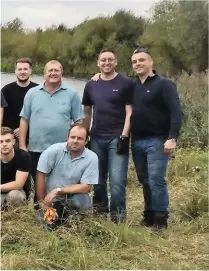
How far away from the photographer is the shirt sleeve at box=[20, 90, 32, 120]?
4.67 meters

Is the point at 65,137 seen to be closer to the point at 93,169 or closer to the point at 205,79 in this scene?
the point at 93,169

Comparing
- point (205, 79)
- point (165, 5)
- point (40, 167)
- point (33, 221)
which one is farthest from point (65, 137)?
point (165, 5)

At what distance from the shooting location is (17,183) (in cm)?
443

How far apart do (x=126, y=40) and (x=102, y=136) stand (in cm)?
2198

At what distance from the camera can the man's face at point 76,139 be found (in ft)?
14.0

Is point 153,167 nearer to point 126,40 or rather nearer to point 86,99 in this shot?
point 86,99

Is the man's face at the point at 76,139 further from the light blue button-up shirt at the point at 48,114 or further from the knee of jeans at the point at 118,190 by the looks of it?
the knee of jeans at the point at 118,190

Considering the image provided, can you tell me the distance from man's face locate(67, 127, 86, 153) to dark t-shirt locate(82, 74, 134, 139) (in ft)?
1.30

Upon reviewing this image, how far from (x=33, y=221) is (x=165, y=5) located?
2249 centimetres

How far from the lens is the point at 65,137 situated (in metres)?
4.70

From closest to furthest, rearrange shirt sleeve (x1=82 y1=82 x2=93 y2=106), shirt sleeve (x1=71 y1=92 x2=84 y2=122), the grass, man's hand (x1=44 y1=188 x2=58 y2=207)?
the grass → man's hand (x1=44 y1=188 x2=58 y2=207) → shirt sleeve (x1=71 y1=92 x2=84 y2=122) → shirt sleeve (x1=82 y1=82 x2=93 y2=106)

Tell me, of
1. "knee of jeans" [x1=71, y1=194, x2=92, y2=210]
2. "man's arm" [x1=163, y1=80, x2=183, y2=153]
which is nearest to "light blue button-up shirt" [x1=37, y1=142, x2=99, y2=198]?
"knee of jeans" [x1=71, y1=194, x2=92, y2=210]

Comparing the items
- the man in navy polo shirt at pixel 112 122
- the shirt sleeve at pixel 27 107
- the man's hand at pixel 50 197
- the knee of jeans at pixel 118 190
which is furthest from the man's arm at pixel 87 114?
the man's hand at pixel 50 197

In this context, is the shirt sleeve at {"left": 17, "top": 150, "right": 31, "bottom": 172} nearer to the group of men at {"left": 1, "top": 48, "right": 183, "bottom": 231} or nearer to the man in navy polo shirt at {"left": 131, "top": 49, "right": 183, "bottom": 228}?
the group of men at {"left": 1, "top": 48, "right": 183, "bottom": 231}
